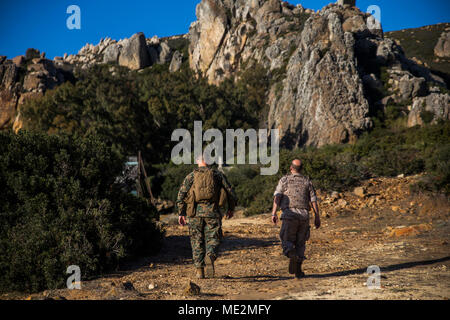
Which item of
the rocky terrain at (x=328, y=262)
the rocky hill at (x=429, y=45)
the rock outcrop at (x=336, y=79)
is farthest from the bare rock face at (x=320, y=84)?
the rocky hill at (x=429, y=45)

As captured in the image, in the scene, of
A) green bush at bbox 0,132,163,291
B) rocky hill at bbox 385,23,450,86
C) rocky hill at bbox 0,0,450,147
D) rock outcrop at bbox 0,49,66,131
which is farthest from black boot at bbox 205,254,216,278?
rock outcrop at bbox 0,49,66,131

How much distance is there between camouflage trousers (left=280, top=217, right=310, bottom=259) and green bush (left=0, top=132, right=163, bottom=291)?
3026 millimetres

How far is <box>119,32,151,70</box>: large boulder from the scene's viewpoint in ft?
265

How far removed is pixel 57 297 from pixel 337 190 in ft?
42.5

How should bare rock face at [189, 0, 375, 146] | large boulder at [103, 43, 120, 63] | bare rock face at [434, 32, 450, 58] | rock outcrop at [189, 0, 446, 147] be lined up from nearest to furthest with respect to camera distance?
bare rock face at [189, 0, 375, 146] → rock outcrop at [189, 0, 446, 147] → bare rock face at [434, 32, 450, 58] → large boulder at [103, 43, 120, 63]

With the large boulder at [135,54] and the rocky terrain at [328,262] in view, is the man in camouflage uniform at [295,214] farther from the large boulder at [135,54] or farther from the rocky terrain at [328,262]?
the large boulder at [135,54]

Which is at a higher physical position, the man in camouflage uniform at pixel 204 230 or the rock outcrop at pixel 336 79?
the rock outcrop at pixel 336 79

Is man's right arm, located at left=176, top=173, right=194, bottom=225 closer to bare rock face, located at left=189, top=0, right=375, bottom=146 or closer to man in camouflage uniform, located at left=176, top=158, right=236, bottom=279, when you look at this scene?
man in camouflage uniform, located at left=176, top=158, right=236, bottom=279

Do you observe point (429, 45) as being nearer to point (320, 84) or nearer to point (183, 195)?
point (320, 84)

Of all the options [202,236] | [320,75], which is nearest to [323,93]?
[320,75]

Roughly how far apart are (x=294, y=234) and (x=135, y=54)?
266 ft

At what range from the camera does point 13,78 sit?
53688mm

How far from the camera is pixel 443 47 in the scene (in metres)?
62.8

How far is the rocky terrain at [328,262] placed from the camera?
16.0 ft
